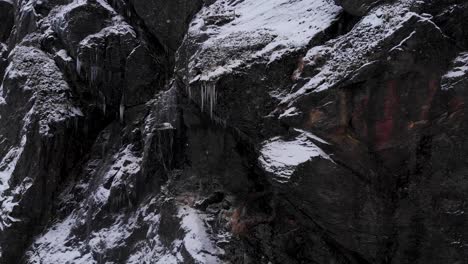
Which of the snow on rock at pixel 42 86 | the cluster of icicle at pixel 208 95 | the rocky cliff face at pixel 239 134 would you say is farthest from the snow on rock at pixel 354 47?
the snow on rock at pixel 42 86

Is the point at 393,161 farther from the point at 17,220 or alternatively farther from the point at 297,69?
the point at 17,220

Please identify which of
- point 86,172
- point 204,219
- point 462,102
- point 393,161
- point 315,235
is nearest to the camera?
point 462,102

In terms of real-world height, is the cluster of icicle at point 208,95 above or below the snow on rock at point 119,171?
above

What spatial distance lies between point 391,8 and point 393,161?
330 cm

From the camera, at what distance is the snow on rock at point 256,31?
1099cm

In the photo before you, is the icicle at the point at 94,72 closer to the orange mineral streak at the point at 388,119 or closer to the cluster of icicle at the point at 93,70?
the cluster of icicle at the point at 93,70

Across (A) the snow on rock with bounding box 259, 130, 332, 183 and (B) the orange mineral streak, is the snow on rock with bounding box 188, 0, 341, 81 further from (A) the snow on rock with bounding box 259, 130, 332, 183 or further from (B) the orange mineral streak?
(B) the orange mineral streak

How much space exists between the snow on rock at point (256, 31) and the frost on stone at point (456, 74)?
3184 mm

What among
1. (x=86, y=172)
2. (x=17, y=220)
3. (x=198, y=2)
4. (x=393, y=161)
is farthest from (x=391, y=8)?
(x=17, y=220)

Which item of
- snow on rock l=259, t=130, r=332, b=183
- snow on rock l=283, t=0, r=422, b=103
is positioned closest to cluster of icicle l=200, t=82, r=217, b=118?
snow on rock l=283, t=0, r=422, b=103

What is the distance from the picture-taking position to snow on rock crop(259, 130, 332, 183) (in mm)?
9469

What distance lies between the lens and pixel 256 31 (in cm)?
1174

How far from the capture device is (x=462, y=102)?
8.57m

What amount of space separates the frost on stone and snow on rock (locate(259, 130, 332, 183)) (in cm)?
268
